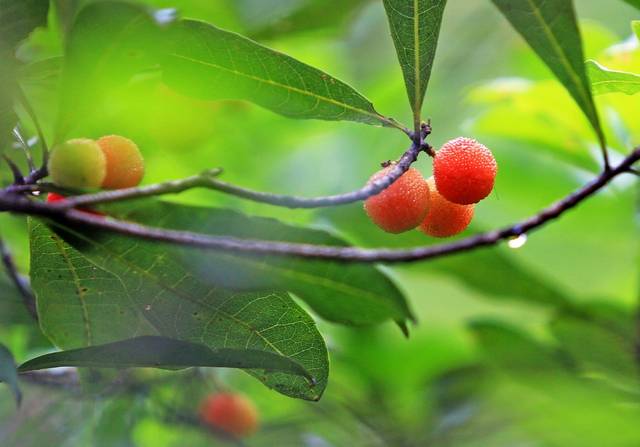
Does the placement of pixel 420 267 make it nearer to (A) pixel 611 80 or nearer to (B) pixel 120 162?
(A) pixel 611 80

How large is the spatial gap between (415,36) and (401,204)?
26 centimetres

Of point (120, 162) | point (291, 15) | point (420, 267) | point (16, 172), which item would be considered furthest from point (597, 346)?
point (16, 172)

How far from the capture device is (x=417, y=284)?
3.22 metres

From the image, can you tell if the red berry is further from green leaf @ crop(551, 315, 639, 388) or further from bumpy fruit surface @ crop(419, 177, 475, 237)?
green leaf @ crop(551, 315, 639, 388)

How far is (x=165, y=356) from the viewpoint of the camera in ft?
3.65

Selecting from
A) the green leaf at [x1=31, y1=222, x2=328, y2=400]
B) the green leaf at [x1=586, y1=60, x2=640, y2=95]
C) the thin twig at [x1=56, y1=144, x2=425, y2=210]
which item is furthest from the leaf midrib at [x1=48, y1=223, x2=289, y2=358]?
the green leaf at [x1=586, y1=60, x2=640, y2=95]

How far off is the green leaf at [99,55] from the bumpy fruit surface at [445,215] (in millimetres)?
423

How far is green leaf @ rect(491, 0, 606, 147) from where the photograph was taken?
41.5 inches

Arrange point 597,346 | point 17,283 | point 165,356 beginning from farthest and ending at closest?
point 597,346 → point 17,283 → point 165,356

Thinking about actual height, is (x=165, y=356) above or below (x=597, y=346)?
below

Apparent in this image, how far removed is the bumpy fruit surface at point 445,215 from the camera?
43.7 inches

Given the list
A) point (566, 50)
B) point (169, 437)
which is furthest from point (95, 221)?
point (169, 437)

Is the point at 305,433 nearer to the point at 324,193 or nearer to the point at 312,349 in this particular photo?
the point at 324,193

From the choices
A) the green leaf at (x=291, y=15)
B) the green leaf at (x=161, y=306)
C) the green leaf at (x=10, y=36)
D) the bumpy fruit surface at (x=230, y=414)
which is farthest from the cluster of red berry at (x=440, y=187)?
the bumpy fruit surface at (x=230, y=414)
